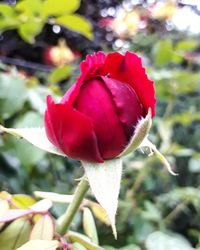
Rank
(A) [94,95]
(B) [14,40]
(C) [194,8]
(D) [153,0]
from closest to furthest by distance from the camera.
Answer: (A) [94,95] < (B) [14,40] < (C) [194,8] < (D) [153,0]

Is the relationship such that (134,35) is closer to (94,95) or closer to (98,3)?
(98,3)

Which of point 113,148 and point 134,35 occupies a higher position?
point 113,148

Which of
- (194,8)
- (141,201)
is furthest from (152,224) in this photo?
(194,8)

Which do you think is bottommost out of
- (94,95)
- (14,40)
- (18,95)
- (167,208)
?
(167,208)

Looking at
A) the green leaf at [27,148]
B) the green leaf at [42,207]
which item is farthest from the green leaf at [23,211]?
the green leaf at [27,148]

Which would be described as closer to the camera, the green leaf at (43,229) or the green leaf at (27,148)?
the green leaf at (43,229)

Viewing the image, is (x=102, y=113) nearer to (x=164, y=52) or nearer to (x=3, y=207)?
(x=3, y=207)

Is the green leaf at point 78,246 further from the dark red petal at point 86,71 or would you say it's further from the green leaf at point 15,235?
the dark red petal at point 86,71

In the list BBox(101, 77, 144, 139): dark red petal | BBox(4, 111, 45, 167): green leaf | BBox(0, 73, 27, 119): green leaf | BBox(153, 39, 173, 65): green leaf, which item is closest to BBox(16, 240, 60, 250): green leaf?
BBox(101, 77, 144, 139): dark red petal
